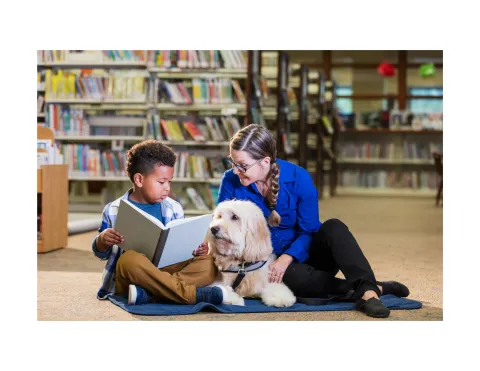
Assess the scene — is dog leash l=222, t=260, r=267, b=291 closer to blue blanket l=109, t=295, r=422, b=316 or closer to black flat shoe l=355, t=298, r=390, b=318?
blue blanket l=109, t=295, r=422, b=316

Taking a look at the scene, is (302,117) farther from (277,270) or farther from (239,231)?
(239,231)

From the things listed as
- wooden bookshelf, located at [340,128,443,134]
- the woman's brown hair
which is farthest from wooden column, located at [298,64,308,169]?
the woman's brown hair

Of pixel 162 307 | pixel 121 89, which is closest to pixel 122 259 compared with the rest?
pixel 162 307

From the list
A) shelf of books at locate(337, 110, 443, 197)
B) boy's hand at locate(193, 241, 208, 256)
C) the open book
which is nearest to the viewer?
the open book

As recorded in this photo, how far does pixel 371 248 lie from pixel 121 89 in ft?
11.5

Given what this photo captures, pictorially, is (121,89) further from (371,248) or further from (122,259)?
(122,259)

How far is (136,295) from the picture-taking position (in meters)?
2.75

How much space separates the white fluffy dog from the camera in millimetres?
2658

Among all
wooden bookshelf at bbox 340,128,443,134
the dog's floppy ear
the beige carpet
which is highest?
wooden bookshelf at bbox 340,128,443,134

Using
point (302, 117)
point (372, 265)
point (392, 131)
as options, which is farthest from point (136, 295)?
point (392, 131)

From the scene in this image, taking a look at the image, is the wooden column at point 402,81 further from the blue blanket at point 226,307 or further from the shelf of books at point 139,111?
the blue blanket at point 226,307

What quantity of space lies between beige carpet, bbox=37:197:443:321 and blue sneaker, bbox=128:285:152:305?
0.21 ft

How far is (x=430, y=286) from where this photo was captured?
348 cm

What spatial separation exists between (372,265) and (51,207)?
2.16 m
